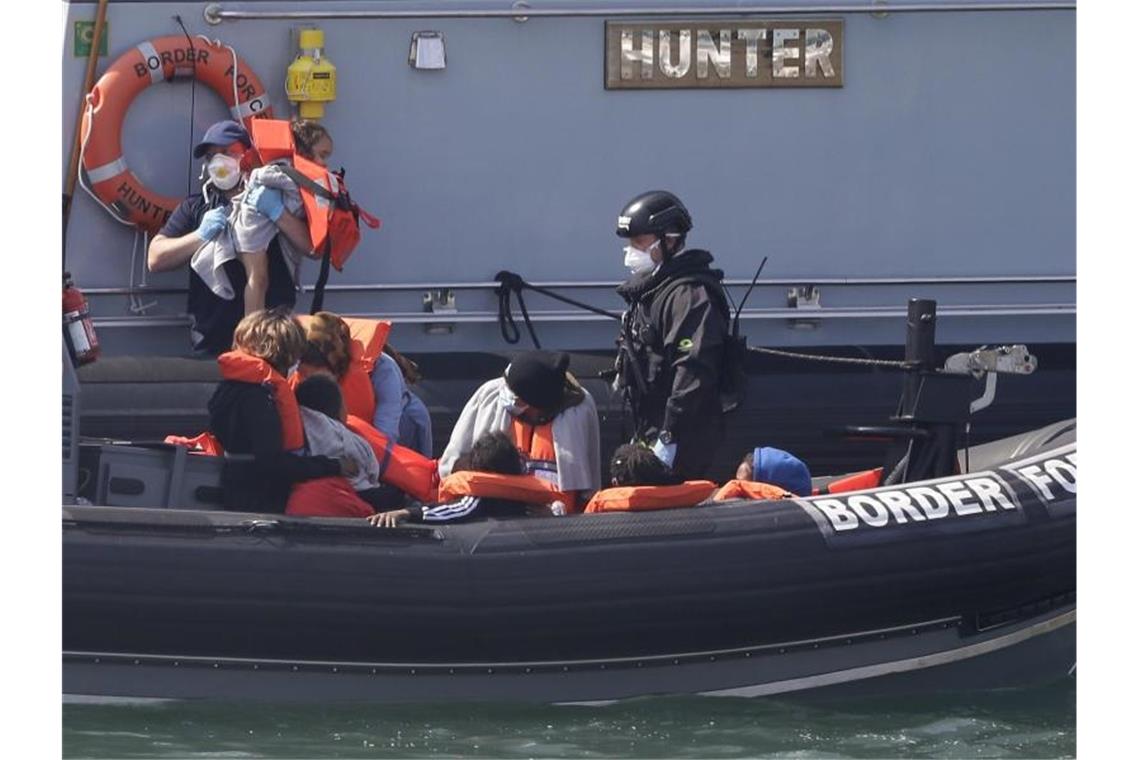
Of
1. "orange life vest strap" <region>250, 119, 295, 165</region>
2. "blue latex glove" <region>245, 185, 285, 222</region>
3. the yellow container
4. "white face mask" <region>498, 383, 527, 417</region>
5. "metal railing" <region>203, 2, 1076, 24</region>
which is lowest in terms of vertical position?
"white face mask" <region>498, 383, 527, 417</region>

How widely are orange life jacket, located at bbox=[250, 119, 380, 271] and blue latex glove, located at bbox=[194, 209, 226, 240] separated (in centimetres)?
25

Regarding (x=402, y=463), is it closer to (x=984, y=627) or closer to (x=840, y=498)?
(x=840, y=498)

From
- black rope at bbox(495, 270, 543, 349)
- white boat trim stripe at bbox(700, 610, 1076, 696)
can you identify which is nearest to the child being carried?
black rope at bbox(495, 270, 543, 349)

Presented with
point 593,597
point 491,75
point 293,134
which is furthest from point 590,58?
point 593,597

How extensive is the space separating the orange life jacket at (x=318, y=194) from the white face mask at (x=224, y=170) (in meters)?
0.10

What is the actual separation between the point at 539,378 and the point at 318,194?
1.50 meters

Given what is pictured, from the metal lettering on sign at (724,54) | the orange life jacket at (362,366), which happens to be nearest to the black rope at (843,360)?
the metal lettering on sign at (724,54)

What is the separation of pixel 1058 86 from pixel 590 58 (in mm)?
1806

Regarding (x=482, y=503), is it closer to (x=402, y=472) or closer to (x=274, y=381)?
(x=402, y=472)

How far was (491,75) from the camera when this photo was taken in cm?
899

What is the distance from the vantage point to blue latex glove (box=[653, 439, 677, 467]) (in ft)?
24.3

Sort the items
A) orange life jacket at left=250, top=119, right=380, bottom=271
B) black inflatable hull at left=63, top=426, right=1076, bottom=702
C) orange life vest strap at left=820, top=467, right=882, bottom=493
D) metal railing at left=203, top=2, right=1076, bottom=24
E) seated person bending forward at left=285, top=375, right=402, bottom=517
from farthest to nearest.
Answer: metal railing at left=203, top=2, right=1076, bottom=24, orange life jacket at left=250, top=119, right=380, bottom=271, orange life vest strap at left=820, top=467, right=882, bottom=493, seated person bending forward at left=285, top=375, right=402, bottom=517, black inflatable hull at left=63, top=426, right=1076, bottom=702

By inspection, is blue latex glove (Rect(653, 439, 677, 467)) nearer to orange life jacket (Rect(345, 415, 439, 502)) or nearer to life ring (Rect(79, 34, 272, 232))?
orange life jacket (Rect(345, 415, 439, 502))

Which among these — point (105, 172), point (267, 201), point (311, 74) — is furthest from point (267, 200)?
point (105, 172)
